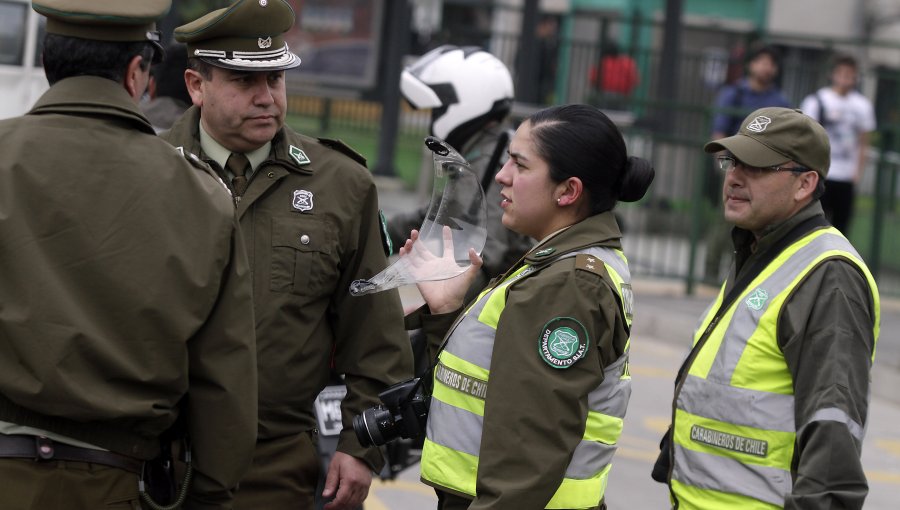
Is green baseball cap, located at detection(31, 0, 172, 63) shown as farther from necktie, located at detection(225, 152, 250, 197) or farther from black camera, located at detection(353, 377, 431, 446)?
black camera, located at detection(353, 377, 431, 446)

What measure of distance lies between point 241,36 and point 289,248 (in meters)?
0.60

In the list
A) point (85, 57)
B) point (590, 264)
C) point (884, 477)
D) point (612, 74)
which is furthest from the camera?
point (612, 74)

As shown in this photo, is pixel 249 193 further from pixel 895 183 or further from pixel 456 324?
pixel 895 183

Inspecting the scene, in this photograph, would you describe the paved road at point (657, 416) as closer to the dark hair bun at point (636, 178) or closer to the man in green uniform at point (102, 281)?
the dark hair bun at point (636, 178)

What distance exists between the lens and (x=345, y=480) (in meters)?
4.10

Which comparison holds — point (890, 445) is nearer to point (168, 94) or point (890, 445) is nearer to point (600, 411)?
point (168, 94)

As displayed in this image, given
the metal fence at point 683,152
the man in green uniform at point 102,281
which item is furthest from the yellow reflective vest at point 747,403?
the metal fence at point 683,152

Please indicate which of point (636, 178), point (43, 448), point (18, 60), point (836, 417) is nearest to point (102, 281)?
point (43, 448)

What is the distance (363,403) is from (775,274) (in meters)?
1.23

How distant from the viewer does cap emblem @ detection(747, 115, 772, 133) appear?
394 centimetres

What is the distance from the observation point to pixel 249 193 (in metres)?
3.96

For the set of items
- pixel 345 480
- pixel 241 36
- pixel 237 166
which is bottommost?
pixel 345 480

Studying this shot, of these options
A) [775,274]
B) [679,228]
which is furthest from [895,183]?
[775,274]

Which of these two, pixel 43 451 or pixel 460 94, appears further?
pixel 460 94
